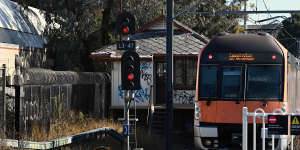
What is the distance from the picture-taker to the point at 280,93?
14664mm

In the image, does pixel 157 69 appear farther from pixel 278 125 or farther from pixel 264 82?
pixel 278 125

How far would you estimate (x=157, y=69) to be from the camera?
2533 centimetres

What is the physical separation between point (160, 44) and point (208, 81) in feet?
33.4

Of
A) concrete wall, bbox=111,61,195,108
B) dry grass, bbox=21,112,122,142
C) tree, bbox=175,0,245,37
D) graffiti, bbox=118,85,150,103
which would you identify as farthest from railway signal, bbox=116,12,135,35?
tree, bbox=175,0,245,37

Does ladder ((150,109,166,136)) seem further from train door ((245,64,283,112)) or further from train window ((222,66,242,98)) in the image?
train door ((245,64,283,112))

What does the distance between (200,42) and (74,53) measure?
9.21 metres

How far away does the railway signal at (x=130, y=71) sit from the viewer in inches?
542

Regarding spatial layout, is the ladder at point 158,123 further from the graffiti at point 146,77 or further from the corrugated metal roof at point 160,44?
the corrugated metal roof at point 160,44

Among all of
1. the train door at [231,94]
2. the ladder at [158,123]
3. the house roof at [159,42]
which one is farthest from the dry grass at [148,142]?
the house roof at [159,42]

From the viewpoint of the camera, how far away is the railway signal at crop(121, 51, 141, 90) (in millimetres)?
13773

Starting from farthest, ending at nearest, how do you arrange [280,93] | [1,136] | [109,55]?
1. [109,55]
2. [280,93]
3. [1,136]

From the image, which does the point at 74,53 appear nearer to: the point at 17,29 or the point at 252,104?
the point at 17,29

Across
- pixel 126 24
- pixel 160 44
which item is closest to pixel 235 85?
pixel 126 24

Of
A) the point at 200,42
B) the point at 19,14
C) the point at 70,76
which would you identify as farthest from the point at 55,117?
the point at 19,14
